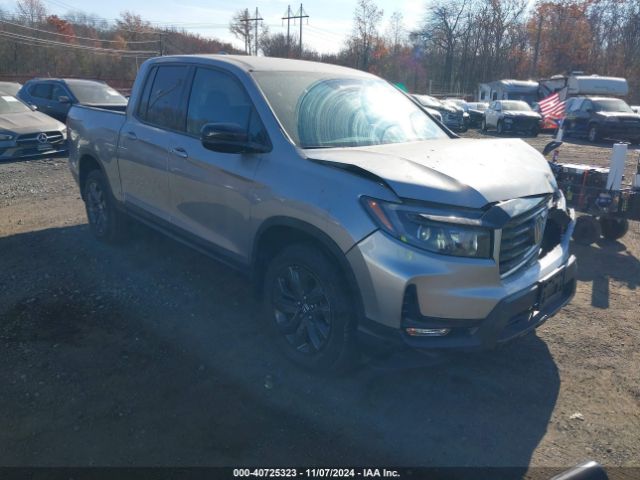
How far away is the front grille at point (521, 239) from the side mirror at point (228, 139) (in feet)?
5.41

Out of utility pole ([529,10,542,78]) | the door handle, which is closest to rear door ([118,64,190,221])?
the door handle

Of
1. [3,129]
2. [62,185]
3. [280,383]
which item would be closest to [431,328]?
[280,383]

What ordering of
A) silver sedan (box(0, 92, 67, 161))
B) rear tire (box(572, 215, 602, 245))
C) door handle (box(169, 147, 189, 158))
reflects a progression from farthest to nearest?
silver sedan (box(0, 92, 67, 161))
rear tire (box(572, 215, 602, 245))
door handle (box(169, 147, 189, 158))

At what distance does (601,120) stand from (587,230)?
55.4 ft

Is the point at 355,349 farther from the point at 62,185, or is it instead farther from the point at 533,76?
the point at 533,76

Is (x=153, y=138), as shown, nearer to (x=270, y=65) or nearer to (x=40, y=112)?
(x=270, y=65)

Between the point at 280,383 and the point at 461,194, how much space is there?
1648mm

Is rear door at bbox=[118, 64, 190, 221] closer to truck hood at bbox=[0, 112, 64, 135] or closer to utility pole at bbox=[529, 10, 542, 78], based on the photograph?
truck hood at bbox=[0, 112, 64, 135]

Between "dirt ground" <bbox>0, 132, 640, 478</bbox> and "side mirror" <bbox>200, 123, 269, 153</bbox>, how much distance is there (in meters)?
1.42

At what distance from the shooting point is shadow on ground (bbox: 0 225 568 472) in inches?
110

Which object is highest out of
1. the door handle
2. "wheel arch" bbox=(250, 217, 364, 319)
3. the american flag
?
the american flag

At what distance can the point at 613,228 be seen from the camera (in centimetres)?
657

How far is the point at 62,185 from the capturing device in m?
9.35

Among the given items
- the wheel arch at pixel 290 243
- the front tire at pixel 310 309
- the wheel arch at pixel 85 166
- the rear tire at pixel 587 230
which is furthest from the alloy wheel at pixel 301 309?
the rear tire at pixel 587 230
